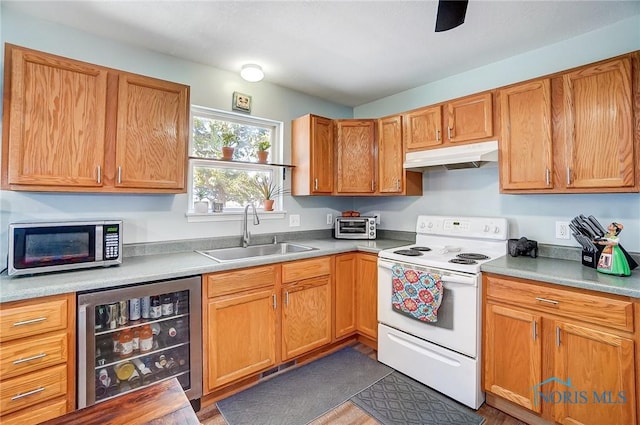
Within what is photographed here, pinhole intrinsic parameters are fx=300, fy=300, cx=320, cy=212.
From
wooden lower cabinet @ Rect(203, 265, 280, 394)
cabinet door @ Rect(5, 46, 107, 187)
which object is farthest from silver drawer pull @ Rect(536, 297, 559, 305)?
cabinet door @ Rect(5, 46, 107, 187)

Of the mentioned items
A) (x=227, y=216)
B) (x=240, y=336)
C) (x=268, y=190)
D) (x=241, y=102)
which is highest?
(x=241, y=102)

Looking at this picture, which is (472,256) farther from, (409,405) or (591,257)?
(409,405)

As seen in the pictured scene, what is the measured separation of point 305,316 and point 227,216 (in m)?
1.08

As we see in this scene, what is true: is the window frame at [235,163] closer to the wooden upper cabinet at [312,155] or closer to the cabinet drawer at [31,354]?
the wooden upper cabinet at [312,155]

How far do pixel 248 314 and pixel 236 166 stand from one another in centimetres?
135

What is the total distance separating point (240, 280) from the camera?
6.61 ft

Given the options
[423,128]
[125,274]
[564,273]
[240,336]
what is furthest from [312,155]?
[564,273]

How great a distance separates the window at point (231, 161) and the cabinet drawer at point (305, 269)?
824 mm

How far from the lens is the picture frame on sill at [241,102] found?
266 centimetres

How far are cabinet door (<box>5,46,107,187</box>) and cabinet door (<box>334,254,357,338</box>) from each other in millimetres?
1854

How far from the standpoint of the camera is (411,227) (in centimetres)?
307

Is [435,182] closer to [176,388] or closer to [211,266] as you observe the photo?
[211,266]

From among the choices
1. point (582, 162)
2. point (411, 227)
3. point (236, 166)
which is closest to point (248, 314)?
point (236, 166)

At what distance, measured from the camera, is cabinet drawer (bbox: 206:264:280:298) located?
1.90 meters
